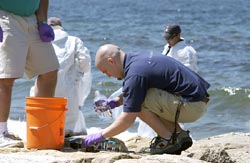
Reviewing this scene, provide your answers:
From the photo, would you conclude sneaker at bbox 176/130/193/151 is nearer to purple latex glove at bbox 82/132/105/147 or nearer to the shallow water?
purple latex glove at bbox 82/132/105/147

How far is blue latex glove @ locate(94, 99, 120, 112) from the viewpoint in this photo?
6.09 m

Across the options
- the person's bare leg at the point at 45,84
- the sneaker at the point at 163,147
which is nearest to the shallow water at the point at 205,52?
the person's bare leg at the point at 45,84

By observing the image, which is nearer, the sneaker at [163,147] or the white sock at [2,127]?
the sneaker at [163,147]

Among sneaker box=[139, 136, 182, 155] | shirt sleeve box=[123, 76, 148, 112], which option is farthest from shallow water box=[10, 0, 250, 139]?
shirt sleeve box=[123, 76, 148, 112]

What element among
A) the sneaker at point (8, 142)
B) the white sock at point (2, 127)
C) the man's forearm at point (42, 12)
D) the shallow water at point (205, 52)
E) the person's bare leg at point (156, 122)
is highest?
the man's forearm at point (42, 12)

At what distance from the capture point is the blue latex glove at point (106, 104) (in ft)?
20.0

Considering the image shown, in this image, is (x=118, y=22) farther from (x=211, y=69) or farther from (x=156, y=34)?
(x=211, y=69)

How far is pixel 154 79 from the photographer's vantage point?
5.60m

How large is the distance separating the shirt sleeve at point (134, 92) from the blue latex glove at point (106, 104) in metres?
0.54

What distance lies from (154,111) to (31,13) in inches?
49.9

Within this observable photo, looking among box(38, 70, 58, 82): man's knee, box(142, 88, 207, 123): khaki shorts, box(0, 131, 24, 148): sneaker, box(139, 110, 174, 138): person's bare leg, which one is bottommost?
box(0, 131, 24, 148): sneaker

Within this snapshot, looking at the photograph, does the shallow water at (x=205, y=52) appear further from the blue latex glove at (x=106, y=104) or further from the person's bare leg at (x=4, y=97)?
the person's bare leg at (x=4, y=97)

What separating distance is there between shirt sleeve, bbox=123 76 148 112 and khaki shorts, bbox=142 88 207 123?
0.12 m

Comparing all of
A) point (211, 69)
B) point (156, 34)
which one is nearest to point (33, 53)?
point (211, 69)
